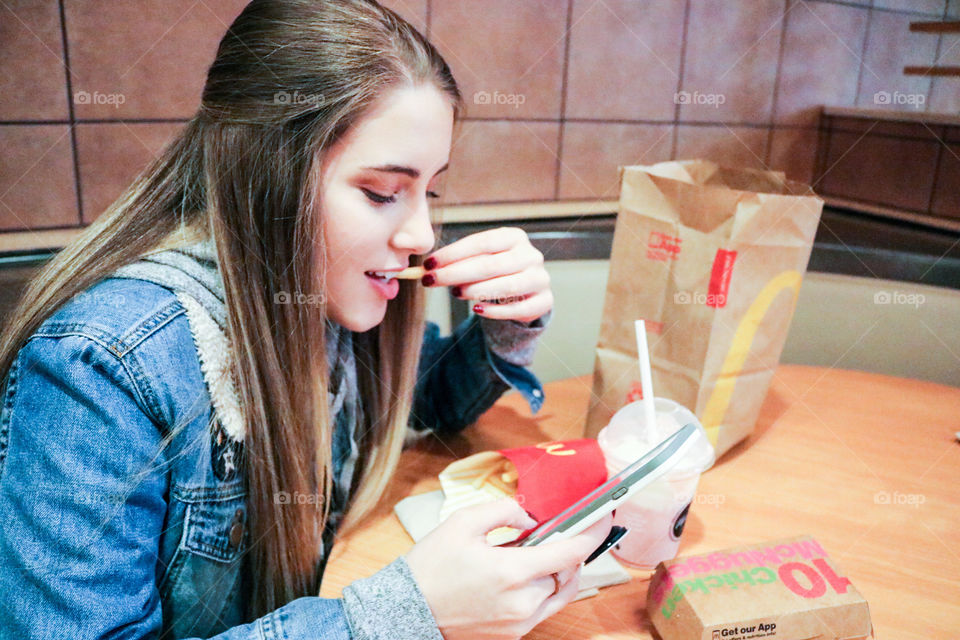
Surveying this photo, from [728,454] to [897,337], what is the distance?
77 centimetres

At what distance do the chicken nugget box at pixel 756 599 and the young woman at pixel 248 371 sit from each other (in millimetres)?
100

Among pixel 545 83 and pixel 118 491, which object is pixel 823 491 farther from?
pixel 545 83

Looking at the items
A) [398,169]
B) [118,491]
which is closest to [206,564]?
[118,491]

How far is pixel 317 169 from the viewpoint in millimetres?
802

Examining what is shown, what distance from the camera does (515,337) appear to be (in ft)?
3.80

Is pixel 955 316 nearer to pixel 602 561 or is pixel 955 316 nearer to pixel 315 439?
pixel 602 561

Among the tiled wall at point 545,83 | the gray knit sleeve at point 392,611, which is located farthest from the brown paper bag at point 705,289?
the tiled wall at point 545,83

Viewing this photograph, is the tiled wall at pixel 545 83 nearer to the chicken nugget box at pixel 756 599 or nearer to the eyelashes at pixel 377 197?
the eyelashes at pixel 377 197

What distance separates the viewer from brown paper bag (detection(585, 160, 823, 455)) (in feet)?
3.04

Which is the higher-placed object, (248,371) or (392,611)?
(248,371)

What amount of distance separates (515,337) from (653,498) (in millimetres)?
444

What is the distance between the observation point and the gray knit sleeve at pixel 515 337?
1152mm

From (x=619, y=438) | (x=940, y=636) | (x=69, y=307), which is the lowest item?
(x=940, y=636)

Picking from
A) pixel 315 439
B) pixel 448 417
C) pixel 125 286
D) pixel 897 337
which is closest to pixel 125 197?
pixel 125 286
